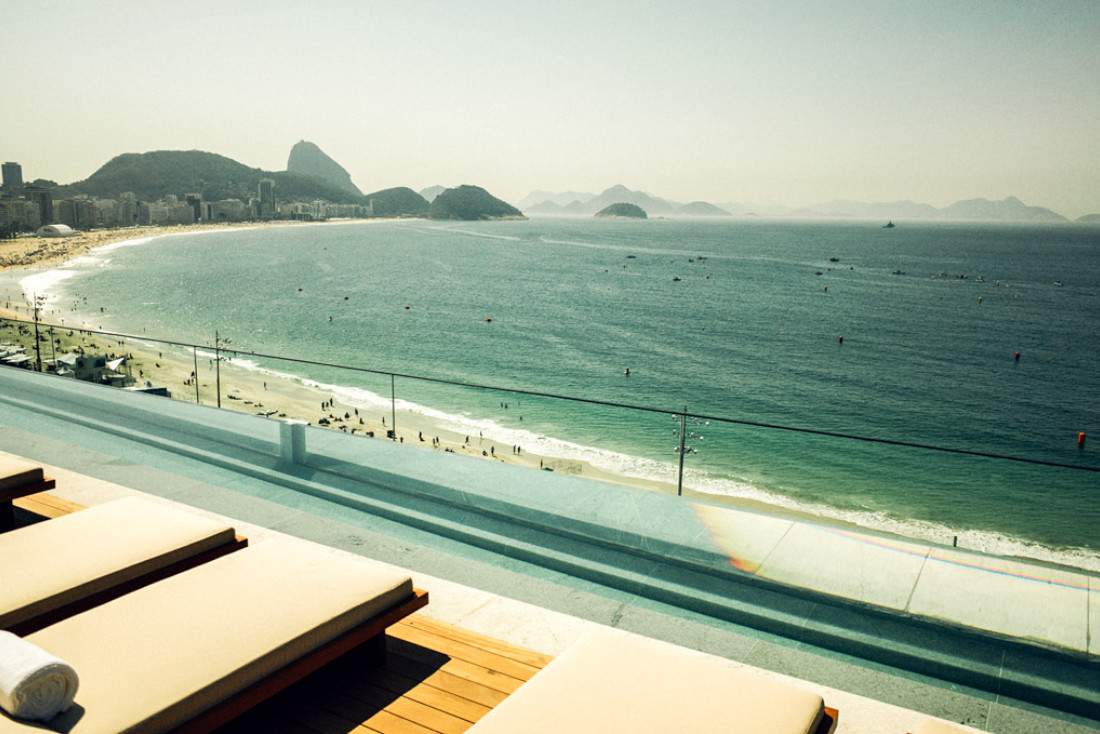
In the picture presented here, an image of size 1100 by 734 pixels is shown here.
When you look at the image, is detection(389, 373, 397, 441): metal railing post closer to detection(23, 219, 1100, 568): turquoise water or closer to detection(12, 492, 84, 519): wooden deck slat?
detection(23, 219, 1100, 568): turquoise water

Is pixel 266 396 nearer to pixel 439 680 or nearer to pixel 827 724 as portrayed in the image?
pixel 439 680

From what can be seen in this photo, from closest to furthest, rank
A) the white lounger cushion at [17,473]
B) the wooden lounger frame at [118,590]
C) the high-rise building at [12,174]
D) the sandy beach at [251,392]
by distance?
1. the wooden lounger frame at [118,590]
2. the white lounger cushion at [17,473]
3. the sandy beach at [251,392]
4. the high-rise building at [12,174]

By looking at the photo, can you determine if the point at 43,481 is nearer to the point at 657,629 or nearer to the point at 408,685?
the point at 408,685

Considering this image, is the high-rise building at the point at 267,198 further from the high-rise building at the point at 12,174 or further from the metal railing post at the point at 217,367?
the metal railing post at the point at 217,367

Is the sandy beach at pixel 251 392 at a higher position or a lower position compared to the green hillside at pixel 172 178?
lower

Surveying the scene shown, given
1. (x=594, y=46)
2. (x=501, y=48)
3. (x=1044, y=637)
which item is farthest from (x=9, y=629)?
(x=594, y=46)

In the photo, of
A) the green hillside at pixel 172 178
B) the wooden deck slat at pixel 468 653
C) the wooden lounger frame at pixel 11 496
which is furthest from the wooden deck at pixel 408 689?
the green hillside at pixel 172 178

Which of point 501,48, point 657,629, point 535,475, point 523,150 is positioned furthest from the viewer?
point 523,150
